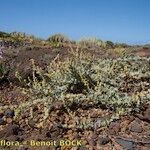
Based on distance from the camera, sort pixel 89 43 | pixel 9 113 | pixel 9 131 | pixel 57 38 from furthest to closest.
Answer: pixel 57 38
pixel 89 43
pixel 9 113
pixel 9 131

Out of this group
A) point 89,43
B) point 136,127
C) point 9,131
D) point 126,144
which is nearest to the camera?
point 126,144

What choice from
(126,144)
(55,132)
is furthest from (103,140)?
(55,132)

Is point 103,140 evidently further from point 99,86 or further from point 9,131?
point 9,131

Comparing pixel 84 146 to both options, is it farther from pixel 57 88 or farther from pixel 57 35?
pixel 57 35

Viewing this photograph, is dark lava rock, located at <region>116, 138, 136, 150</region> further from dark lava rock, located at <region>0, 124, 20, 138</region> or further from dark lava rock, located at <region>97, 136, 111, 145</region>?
dark lava rock, located at <region>0, 124, 20, 138</region>

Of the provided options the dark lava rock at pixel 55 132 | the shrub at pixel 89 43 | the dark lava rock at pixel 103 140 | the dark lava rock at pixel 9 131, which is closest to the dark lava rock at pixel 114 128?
the dark lava rock at pixel 103 140

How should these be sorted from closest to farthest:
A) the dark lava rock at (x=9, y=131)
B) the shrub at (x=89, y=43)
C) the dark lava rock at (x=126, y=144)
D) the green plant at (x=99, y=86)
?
the dark lava rock at (x=126, y=144) → the dark lava rock at (x=9, y=131) → the green plant at (x=99, y=86) → the shrub at (x=89, y=43)

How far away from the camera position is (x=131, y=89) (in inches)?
222

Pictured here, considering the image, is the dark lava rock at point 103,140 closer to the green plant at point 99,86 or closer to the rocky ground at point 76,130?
the rocky ground at point 76,130

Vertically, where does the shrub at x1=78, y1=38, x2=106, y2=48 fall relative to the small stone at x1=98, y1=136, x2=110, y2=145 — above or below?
above

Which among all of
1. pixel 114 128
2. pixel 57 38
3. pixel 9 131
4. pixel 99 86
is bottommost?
pixel 9 131

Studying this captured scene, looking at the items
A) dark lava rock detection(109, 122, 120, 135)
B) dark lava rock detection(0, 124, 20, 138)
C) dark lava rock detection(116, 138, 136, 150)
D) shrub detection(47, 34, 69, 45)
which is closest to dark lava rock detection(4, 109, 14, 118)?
dark lava rock detection(0, 124, 20, 138)

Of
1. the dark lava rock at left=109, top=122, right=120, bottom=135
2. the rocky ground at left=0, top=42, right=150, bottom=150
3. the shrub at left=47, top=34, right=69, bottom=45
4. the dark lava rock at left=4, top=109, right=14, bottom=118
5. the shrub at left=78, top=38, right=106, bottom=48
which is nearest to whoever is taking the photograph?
the rocky ground at left=0, top=42, right=150, bottom=150

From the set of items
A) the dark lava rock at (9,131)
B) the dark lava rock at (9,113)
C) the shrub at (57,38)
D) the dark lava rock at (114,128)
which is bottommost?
the dark lava rock at (9,131)
